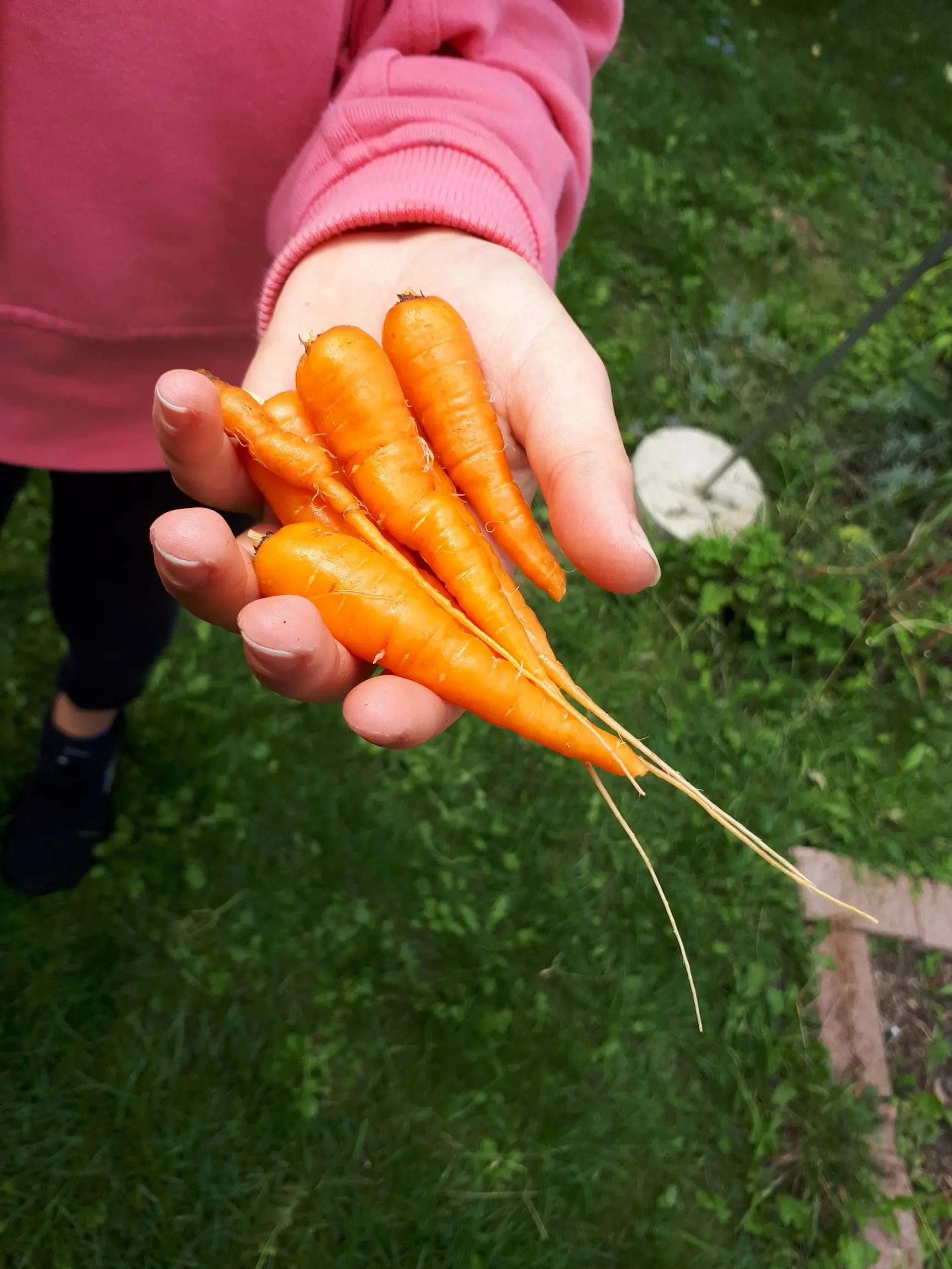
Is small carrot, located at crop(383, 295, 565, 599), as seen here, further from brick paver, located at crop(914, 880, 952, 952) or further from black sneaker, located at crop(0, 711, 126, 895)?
brick paver, located at crop(914, 880, 952, 952)

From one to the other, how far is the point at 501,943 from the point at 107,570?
170cm

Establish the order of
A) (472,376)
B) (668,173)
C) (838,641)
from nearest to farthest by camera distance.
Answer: (472,376)
(838,641)
(668,173)

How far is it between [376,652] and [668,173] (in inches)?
175

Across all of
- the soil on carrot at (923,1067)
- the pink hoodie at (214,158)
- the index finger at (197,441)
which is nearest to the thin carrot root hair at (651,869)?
the soil on carrot at (923,1067)

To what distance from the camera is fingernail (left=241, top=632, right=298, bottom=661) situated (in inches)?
48.3

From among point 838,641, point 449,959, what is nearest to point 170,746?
point 449,959

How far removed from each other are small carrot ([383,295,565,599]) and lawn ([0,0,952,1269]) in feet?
4.57

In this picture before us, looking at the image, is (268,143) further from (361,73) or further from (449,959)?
(449,959)

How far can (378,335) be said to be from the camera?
1.75 m

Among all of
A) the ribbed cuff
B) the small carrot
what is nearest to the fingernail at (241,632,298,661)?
the small carrot

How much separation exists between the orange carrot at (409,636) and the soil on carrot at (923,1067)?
200cm

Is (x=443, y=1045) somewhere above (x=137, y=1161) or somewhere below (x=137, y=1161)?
above

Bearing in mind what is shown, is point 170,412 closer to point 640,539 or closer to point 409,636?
point 409,636

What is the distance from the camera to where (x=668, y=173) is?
4.83 metres
